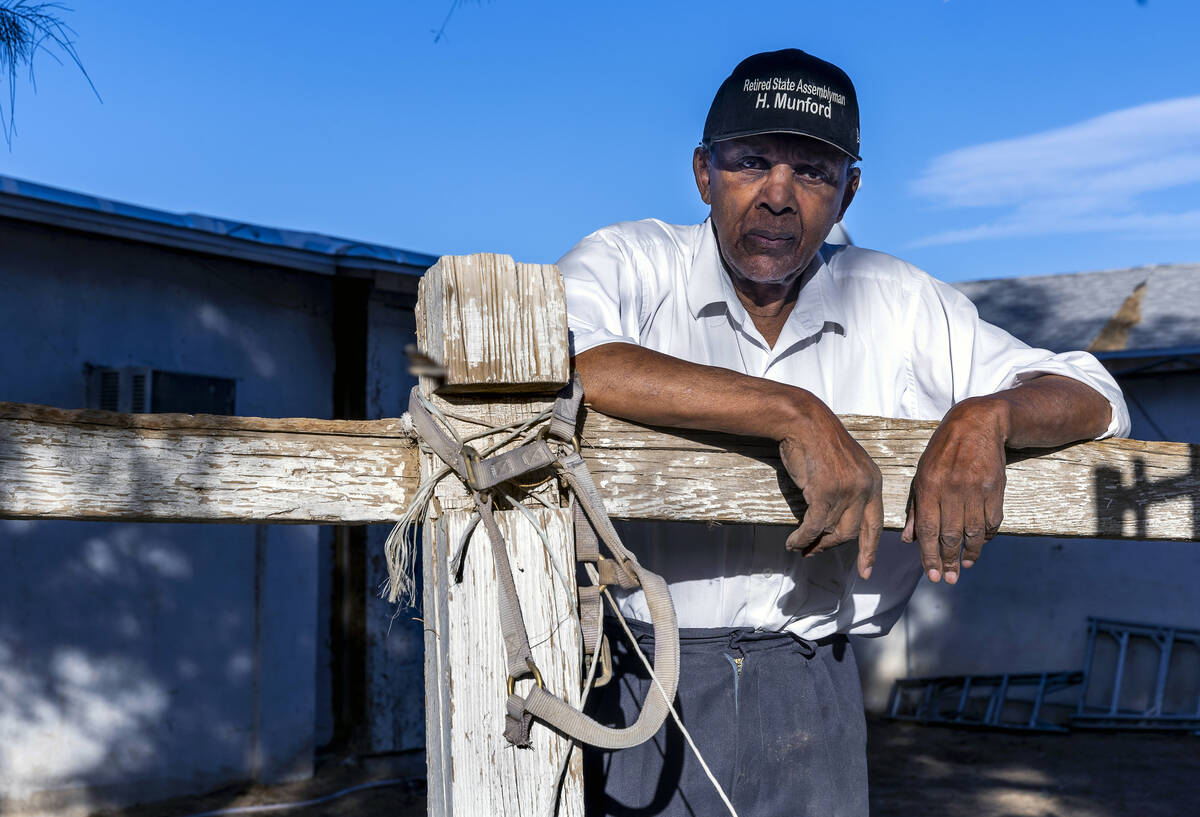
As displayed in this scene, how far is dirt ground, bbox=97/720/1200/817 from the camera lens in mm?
6402

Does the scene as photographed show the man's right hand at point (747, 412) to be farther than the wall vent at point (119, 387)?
No

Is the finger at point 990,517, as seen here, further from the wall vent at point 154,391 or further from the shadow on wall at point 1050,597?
the shadow on wall at point 1050,597

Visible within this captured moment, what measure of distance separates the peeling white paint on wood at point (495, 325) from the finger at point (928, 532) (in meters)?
0.59

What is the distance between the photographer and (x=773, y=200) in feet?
6.53

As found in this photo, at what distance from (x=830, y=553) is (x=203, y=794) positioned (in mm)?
5359

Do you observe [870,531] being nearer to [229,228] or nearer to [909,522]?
[909,522]

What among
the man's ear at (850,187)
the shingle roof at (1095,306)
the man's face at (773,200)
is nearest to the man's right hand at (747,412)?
the man's face at (773,200)

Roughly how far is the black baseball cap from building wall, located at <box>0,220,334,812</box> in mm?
4730

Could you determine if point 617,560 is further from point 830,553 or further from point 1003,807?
point 1003,807

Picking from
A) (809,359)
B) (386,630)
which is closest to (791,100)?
(809,359)

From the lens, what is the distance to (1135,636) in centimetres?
911

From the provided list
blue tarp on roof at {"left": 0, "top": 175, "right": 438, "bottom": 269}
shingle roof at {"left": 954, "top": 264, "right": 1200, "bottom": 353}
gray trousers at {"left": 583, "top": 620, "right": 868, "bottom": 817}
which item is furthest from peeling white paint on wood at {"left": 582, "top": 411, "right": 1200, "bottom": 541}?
shingle roof at {"left": 954, "top": 264, "right": 1200, "bottom": 353}

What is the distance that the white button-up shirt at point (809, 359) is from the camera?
194 centimetres

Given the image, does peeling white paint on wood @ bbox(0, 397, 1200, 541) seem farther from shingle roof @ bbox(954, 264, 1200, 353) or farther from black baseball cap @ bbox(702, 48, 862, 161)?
shingle roof @ bbox(954, 264, 1200, 353)
